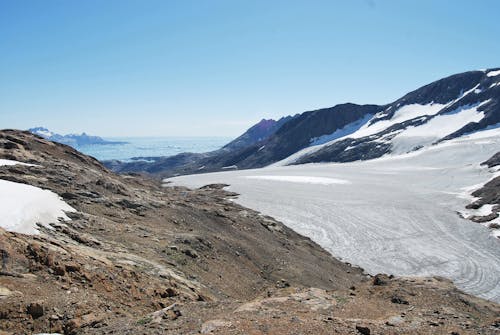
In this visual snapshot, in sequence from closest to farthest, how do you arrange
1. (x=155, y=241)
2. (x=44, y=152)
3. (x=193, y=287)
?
1. (x=193, y=287)
2. (x=155, y=241)
3. (x=44, y=152)

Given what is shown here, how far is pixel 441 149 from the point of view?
13638 cm

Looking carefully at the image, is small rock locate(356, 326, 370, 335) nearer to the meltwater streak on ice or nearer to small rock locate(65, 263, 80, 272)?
small rock locate(65, 263, 80, 272)

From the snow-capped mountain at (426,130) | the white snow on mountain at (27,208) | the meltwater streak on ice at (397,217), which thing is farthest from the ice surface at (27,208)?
the snow-capped mountain at (426,130)

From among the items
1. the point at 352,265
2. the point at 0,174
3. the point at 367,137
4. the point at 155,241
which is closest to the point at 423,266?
the point at 352,265

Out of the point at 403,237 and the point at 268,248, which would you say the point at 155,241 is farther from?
the point at 403,237

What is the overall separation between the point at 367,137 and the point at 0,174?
174 meters

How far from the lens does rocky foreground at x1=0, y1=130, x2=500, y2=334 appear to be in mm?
12859

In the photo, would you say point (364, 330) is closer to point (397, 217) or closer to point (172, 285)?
point (172, 285)

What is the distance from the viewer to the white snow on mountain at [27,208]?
20094 millimetres

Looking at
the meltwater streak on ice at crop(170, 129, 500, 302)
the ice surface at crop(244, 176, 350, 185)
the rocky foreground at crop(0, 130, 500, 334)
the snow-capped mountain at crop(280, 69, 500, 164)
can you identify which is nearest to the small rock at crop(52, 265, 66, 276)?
the rocky foreground at crop(0, 130, 500, 334)

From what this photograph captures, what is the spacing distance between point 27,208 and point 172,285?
9.51 m

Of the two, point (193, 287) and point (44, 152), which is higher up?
point (44, 152)

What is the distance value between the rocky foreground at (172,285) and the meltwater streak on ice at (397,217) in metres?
14.9

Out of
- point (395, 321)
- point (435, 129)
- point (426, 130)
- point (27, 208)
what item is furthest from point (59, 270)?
point (435, 129)
